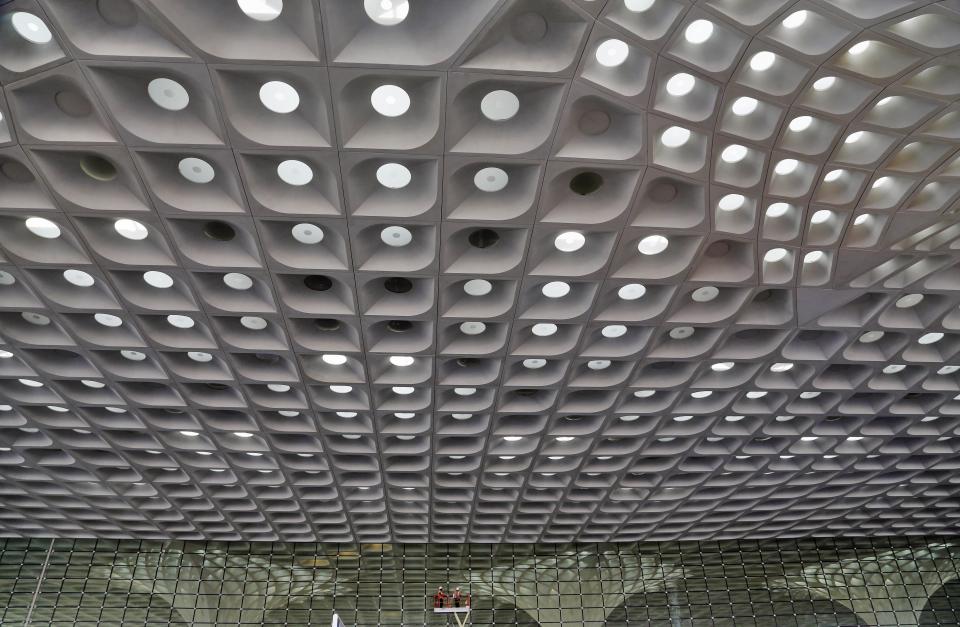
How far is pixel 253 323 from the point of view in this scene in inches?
698

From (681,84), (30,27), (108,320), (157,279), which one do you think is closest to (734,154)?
(681,84)

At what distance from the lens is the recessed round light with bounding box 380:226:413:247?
1414 cm

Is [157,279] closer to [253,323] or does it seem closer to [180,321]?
[180,321]

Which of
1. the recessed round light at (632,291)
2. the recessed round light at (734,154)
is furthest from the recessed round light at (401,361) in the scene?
the recessed round light at (734,154)

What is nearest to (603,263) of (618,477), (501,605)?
(618,477)

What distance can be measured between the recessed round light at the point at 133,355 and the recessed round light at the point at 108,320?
1266 millimetres

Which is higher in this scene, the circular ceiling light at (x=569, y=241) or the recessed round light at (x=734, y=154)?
the recessed round light at (x=734, y=154)

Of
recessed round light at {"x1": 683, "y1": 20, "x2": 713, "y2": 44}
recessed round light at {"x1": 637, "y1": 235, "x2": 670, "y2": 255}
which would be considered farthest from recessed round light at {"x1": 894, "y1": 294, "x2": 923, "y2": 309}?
recessed round light at {"x1": 683, "y1": 20, "x2": 713, "y2": 44}

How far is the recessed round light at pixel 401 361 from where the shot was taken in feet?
63.0

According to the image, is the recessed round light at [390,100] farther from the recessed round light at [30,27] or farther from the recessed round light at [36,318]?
the recessed round light at [36,318]

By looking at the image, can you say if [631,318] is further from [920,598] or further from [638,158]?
[920,598]

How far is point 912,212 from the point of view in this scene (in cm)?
1394

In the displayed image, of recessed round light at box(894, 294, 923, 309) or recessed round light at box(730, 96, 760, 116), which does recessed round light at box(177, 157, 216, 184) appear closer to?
recessed round light at box(730, 96, 760, 116)

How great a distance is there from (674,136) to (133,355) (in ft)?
55.7
